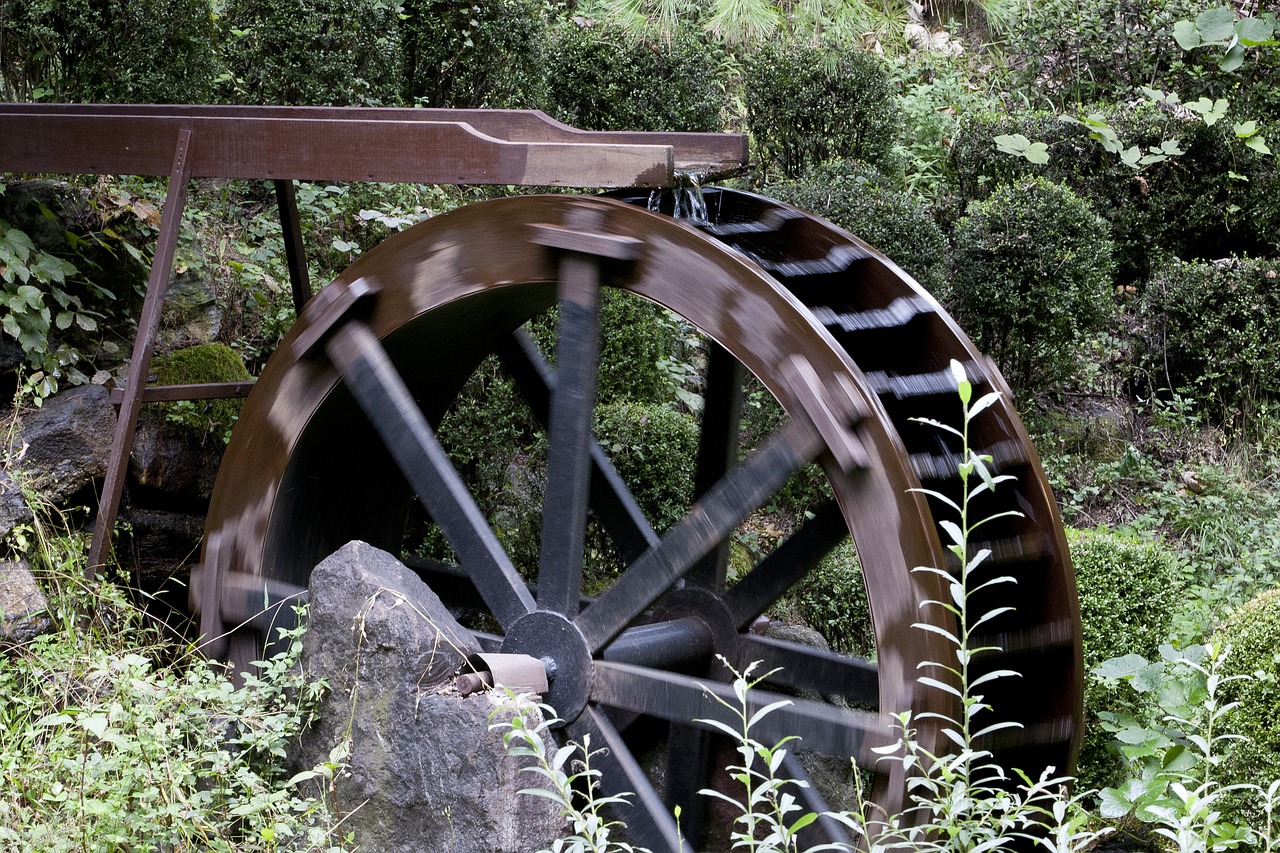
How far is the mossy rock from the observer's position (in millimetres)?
4797

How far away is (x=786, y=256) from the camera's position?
3969mm

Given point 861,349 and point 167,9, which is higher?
point 167,9

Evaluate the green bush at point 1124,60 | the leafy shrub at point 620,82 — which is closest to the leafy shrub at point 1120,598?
the leafy shrub at point 620,82

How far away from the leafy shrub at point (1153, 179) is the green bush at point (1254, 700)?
4894mm

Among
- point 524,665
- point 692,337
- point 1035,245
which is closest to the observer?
point 524,665

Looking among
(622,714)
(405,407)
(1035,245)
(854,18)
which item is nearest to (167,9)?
(405,407)

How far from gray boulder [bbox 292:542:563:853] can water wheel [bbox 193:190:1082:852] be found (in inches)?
14.0

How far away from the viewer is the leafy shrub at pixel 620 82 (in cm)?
784

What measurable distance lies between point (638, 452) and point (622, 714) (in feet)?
5.60

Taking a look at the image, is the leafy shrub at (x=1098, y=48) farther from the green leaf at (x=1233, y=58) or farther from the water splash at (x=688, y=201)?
the green leaf at (x=1233, y=58)

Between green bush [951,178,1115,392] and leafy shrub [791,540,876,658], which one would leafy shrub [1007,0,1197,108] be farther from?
leafy shrub [791,540,876,658]

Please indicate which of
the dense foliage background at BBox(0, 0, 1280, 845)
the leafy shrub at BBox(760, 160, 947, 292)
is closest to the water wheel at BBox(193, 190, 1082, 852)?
the dense foliage background at BBox(0, 0, 1280, 845)

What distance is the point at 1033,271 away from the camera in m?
6.87

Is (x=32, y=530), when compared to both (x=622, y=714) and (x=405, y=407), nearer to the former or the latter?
(x=405, y=407)
